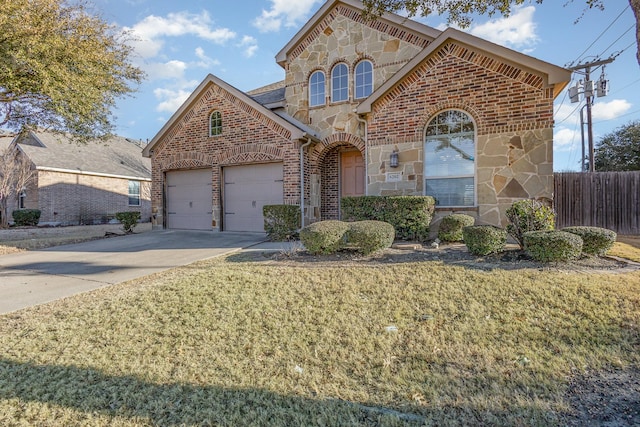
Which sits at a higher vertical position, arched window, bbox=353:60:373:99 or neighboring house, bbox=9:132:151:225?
arched window, bbox=353:60:373:99

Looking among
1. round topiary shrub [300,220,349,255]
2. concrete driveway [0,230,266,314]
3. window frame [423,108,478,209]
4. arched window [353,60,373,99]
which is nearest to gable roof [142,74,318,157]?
arched window [353,60,373,99]

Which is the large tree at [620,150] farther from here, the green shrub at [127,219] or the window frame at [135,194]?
the window frame at [135,194]

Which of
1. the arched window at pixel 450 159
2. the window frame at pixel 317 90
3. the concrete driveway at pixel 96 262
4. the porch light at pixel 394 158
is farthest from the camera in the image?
the window frame at pixel 317 90

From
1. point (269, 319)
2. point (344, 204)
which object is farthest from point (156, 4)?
point (269, 319)

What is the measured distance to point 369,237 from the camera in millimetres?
6242

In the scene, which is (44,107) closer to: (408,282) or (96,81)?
(96,81)

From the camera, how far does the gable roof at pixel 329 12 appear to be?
10.3 m

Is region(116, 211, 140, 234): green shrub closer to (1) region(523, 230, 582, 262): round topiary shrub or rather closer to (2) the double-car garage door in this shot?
(2) the double-car garage door

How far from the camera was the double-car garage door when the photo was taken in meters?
11.1

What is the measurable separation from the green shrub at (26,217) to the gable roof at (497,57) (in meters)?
18.2

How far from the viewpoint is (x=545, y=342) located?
3348mm

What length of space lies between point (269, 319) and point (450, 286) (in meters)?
2.64

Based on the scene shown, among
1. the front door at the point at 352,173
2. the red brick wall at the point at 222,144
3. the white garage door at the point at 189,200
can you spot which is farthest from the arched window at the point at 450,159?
the white garage door at the point at 189,200

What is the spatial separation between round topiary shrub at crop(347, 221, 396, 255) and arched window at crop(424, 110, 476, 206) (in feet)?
9.58
